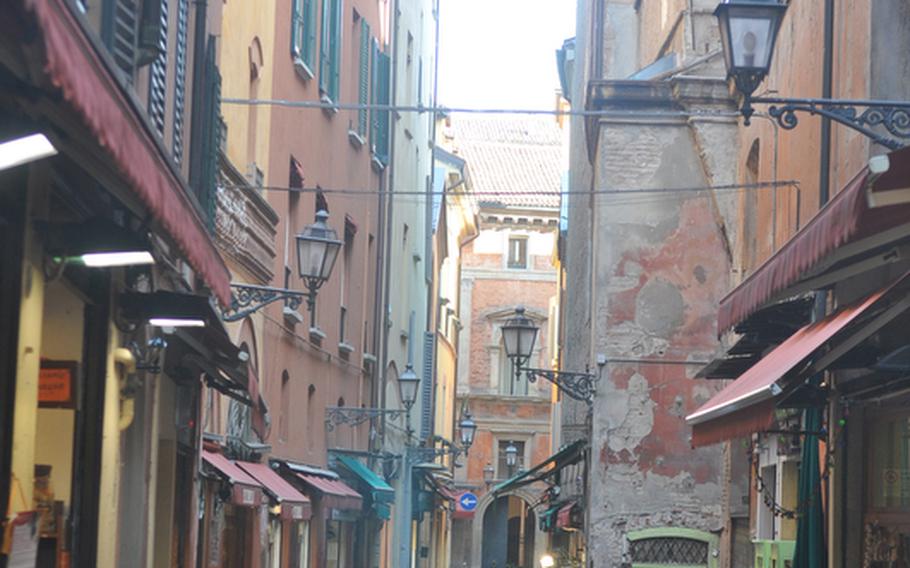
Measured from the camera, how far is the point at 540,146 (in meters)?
80.8

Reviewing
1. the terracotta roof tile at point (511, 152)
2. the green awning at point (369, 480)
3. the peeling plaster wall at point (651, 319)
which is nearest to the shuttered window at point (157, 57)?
the peeling plaster wall at point (651, 319)

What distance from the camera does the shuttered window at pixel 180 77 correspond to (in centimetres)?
1172

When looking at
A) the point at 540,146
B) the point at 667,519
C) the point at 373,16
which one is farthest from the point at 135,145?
the point at 540,146

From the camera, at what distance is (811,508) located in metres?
11.0

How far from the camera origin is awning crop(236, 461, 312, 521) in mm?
16500

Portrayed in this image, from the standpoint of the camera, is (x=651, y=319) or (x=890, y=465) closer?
(x=890, y=465)

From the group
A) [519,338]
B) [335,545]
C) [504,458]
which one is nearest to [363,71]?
[519,338]

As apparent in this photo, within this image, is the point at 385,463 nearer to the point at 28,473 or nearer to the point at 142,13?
the point at 142,13

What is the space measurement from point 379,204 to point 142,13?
19025 mm

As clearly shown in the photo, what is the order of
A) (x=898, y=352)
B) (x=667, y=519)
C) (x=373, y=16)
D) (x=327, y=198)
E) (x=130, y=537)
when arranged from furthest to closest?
(x=373, y=16) → (x=327, y=198) → (x=667, y=519) → (x=130, y=537) → (x=898, y=352)

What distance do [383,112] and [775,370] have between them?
20480 millimetres

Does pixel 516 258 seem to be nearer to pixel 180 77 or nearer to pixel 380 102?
pixel 380 102

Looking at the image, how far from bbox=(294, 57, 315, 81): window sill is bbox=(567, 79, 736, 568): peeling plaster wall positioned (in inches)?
160

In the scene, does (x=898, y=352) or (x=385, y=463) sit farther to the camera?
(x=385, y=463)
